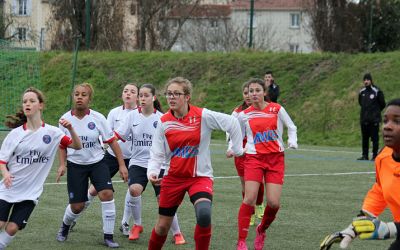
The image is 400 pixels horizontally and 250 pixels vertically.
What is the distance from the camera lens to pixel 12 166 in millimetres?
8703

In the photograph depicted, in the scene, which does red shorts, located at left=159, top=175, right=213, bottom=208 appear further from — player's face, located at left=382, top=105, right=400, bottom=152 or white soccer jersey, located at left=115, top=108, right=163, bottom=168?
player's face, located at left=382, top=105, right=400, bottom=152

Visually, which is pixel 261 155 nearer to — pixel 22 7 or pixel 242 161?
pixel 242 161

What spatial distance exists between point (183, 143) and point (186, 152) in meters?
0.09

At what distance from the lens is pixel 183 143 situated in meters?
8.57

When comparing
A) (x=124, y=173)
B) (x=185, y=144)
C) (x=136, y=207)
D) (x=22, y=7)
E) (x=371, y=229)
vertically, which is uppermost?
(x=22, y=7)

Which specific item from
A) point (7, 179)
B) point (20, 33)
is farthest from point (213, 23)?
point (7, 179)

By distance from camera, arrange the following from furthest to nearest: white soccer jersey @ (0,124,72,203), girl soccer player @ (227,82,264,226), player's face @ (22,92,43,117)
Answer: girl soccer player @ (227,82,264,226)
player's face @ (22,92,43,117)
white soccer jersey @ (0,124,72,203)

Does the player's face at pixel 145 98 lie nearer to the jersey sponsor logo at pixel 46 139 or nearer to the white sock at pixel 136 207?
the white sock at pixel 136 207

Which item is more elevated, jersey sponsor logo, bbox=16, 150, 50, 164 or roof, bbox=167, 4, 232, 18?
roof, bbox=167, 4, 232, 18

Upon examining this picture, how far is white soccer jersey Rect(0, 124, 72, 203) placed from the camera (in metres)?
8.62

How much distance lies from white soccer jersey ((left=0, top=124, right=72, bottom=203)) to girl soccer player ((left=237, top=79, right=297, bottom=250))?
225 cm

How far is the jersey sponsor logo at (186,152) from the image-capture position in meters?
8.57

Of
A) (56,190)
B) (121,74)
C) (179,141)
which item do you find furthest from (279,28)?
(179,141)

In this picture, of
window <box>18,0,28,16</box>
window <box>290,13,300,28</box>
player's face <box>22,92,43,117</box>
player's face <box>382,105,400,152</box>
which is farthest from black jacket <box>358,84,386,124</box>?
window <box>290,13,300,28</box>
